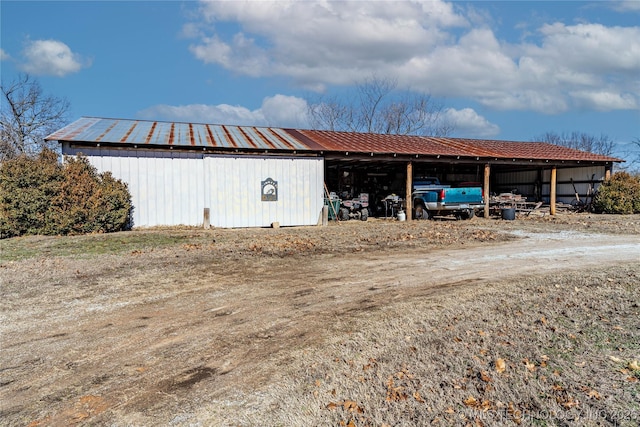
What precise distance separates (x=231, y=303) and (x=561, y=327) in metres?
3.87

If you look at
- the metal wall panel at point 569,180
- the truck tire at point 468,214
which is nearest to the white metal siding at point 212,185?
the truck tire at point 468,214

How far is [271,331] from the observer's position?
15.2 ft

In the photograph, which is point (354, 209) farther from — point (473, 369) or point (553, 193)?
point (473, 369)

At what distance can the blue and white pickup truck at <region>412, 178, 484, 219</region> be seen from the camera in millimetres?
17281

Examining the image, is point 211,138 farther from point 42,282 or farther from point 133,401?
point 133,401

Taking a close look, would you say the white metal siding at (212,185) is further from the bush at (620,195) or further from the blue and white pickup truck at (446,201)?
the bush at (620,195)

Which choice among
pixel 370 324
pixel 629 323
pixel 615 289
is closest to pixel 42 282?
pixel 370 324

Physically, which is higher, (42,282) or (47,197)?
(47,197)

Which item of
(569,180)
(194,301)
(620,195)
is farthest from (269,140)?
(569,180)

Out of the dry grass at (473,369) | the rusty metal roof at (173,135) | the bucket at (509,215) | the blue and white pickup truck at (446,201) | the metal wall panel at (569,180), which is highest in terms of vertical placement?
the rusty metal roof at (173,135)

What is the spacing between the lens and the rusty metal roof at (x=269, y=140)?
47.2 feet

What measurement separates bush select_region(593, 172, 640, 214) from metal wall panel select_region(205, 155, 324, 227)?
48.6ft

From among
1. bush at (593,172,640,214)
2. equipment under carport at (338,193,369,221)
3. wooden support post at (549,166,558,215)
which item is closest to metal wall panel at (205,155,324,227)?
equipment under carport at (338,193,369,221)

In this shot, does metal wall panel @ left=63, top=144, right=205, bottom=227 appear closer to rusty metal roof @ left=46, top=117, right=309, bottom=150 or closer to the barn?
the barn
